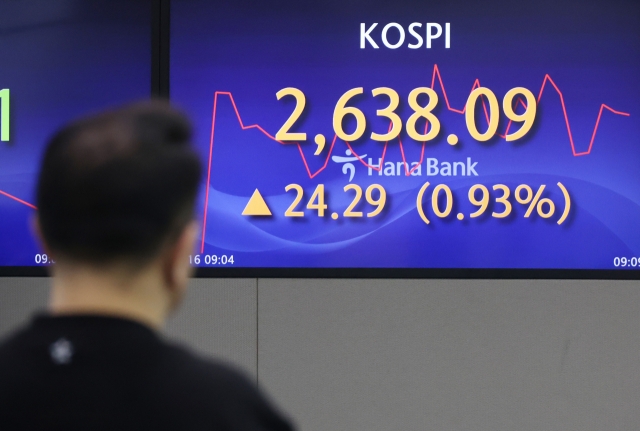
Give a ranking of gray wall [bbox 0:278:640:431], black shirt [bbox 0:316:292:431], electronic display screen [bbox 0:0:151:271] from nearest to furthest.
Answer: black shirt [bbox 0:316:292:431] < gray wall [bbox 0:278:640:431] < electronic display screen [bbox 0:0:151:271]

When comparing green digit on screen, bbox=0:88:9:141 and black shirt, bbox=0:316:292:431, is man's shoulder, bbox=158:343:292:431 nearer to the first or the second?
black shirt, bbox=0:316:292:431

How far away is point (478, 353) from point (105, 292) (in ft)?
8.30

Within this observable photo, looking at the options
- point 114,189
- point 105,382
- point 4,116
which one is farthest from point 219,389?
point 4,116

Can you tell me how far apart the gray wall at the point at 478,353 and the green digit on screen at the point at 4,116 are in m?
1.33

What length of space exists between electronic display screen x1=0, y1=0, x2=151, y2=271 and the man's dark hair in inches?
99.6

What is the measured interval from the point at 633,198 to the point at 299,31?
56.3 inches

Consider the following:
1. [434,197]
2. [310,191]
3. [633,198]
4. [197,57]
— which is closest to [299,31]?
[197,57]

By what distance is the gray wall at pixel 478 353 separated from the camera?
122 inches

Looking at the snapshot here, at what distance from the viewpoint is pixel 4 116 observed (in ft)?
10.7
